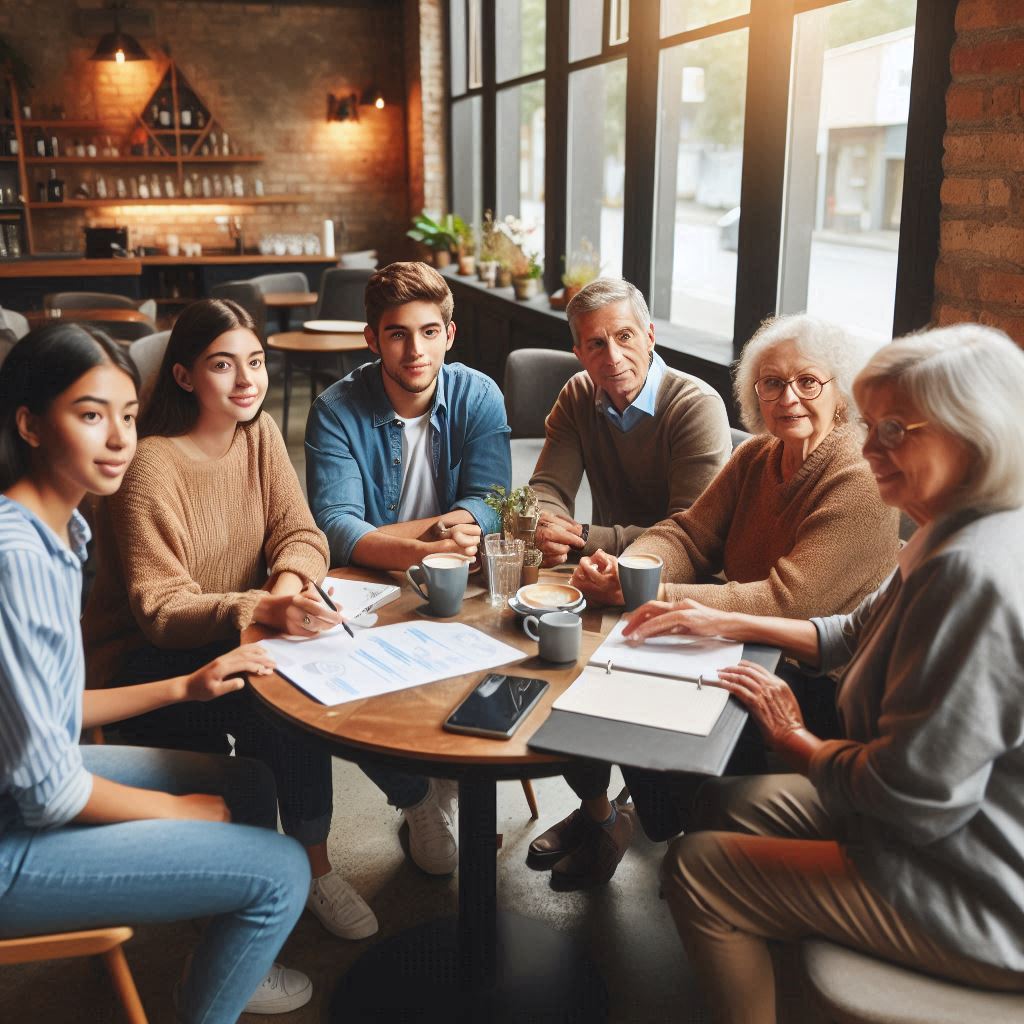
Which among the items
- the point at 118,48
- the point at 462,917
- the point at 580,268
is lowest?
the point at 462,917

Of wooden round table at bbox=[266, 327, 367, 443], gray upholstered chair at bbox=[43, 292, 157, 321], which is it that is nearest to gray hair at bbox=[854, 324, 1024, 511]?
wooden round table at bbox=[266, 327, 367, 443]

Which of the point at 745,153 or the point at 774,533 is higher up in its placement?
the point at 745,153

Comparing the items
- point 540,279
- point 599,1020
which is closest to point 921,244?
point 599,1020

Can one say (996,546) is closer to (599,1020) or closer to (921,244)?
(599,1020)

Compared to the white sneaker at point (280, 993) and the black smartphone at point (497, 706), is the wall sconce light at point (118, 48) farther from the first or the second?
the black smartphone at point (497, 706)

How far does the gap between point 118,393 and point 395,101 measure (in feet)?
30.7

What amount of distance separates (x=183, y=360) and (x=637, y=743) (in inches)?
48.6

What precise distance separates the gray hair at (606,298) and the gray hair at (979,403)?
1.16m

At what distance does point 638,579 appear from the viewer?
5.92 ft

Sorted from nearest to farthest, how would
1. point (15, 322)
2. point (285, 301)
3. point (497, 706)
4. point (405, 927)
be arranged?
point (497, 706)
point (405, 927)
point (15, 322)
point (285, 301)

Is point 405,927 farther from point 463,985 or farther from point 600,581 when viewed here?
point 600,581

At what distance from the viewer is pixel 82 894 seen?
4.50 feet

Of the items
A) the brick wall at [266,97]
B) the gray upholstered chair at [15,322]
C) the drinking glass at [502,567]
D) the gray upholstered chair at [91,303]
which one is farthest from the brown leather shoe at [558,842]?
the brick wall at [266,97]

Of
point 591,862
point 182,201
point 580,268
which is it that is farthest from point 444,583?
point 182,201
